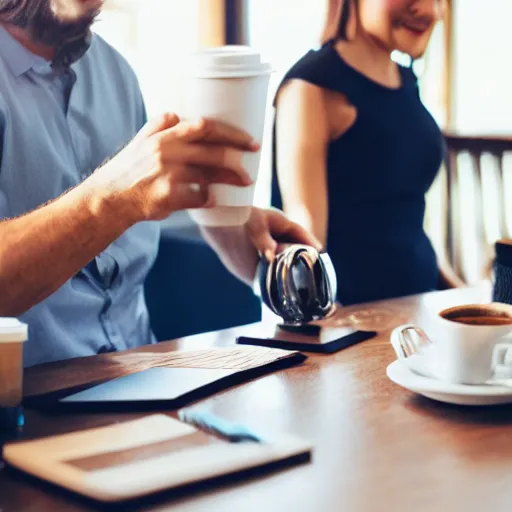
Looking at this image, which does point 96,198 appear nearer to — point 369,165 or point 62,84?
point 62,84

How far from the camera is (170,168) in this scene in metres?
0.91

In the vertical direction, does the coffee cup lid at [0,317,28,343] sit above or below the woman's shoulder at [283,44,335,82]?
below

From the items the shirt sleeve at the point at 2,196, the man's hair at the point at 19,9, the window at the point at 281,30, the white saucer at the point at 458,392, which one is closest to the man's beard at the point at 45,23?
the man's hair at the point at 19,9

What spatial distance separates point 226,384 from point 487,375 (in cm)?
27

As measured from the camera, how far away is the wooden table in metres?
0.61

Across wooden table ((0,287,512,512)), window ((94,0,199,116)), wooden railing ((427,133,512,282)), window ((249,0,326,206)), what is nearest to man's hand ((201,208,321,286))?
wooden table ((0,287,512,512))

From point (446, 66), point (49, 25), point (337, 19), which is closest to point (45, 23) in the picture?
point (49, 25)

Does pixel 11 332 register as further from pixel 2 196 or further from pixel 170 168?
pixel 2 196

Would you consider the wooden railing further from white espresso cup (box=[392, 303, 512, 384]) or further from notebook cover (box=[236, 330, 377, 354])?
white espresso cup (box=[392, 303, 512, 384])

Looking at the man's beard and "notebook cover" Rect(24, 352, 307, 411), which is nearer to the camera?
"notebook cover" Rect(24, 352, 307, 411)

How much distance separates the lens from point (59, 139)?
1.35 metres

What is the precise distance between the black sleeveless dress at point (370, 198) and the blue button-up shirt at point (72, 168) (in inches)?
21.9

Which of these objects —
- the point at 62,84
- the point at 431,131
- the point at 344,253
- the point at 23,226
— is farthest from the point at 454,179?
the point at 23,226

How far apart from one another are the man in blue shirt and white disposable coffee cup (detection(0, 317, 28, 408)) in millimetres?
235
